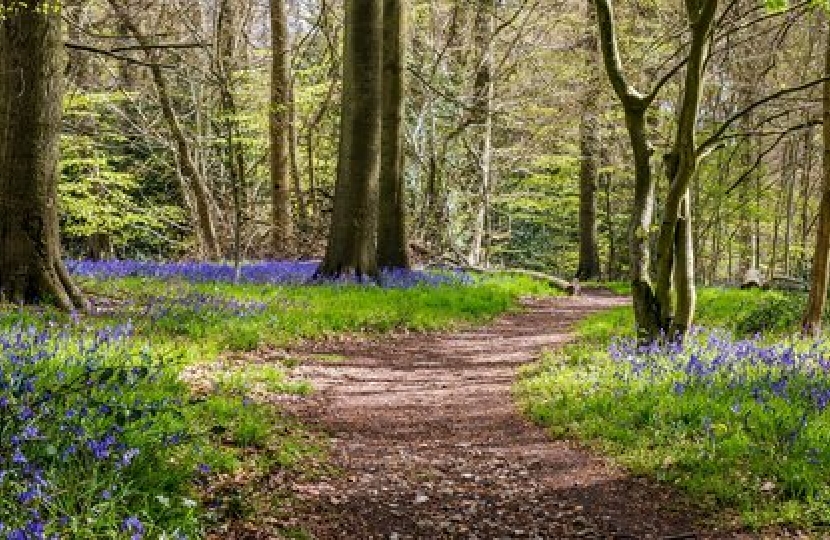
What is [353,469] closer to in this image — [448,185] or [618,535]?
[618,535]

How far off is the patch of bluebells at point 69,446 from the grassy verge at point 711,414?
3064mm

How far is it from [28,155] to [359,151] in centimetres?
578

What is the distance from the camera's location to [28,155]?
8156 millimetres

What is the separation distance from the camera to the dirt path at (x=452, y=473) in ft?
14.5

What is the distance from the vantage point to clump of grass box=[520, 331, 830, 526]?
4531 millimetres

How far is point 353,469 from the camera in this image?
5.34 meters

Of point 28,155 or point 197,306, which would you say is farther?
point 197,306

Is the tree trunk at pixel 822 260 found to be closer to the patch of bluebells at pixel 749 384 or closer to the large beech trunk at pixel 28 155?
the patch of bluebells at pixel 749 384

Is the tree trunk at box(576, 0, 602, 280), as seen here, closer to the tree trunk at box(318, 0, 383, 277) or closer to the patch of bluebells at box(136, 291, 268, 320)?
the tree trunk at box(318, 0, 383, 277)

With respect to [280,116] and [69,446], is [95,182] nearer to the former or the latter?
[280,116]

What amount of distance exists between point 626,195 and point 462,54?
36.7 feet

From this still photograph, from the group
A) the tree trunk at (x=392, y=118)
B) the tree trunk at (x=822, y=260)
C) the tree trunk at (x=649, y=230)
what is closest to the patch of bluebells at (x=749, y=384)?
the tree trunk at (x=649, y=230)

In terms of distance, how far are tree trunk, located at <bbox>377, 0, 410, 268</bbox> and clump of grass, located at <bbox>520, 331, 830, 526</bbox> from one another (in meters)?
6.91

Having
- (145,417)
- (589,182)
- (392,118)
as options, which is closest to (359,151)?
(392,118)
